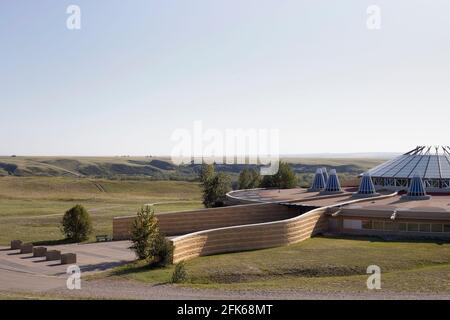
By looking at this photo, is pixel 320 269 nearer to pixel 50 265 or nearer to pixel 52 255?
pixel 50 265

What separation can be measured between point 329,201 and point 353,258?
19665mm

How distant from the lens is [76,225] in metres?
47.3

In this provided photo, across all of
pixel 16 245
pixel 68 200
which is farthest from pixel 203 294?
pixel 68 200

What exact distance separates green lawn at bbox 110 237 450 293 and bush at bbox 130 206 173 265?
952mm

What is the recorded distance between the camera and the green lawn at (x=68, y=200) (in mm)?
55906

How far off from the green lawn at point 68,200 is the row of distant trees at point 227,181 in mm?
7350

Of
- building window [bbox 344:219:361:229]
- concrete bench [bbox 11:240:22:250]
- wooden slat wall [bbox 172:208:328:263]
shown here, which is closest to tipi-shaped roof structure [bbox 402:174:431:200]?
building window [bbox 344:219:361:229]

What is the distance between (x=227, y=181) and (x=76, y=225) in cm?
2843

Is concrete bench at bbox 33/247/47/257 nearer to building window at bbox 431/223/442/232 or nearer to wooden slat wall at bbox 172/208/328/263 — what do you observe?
wooden slat wall at bbox 172/208/328/263

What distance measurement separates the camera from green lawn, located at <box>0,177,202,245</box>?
55906mm

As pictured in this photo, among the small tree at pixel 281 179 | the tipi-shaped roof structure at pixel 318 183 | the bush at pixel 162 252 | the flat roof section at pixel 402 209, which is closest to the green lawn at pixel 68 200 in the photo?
the small tree at pixel 281 179
